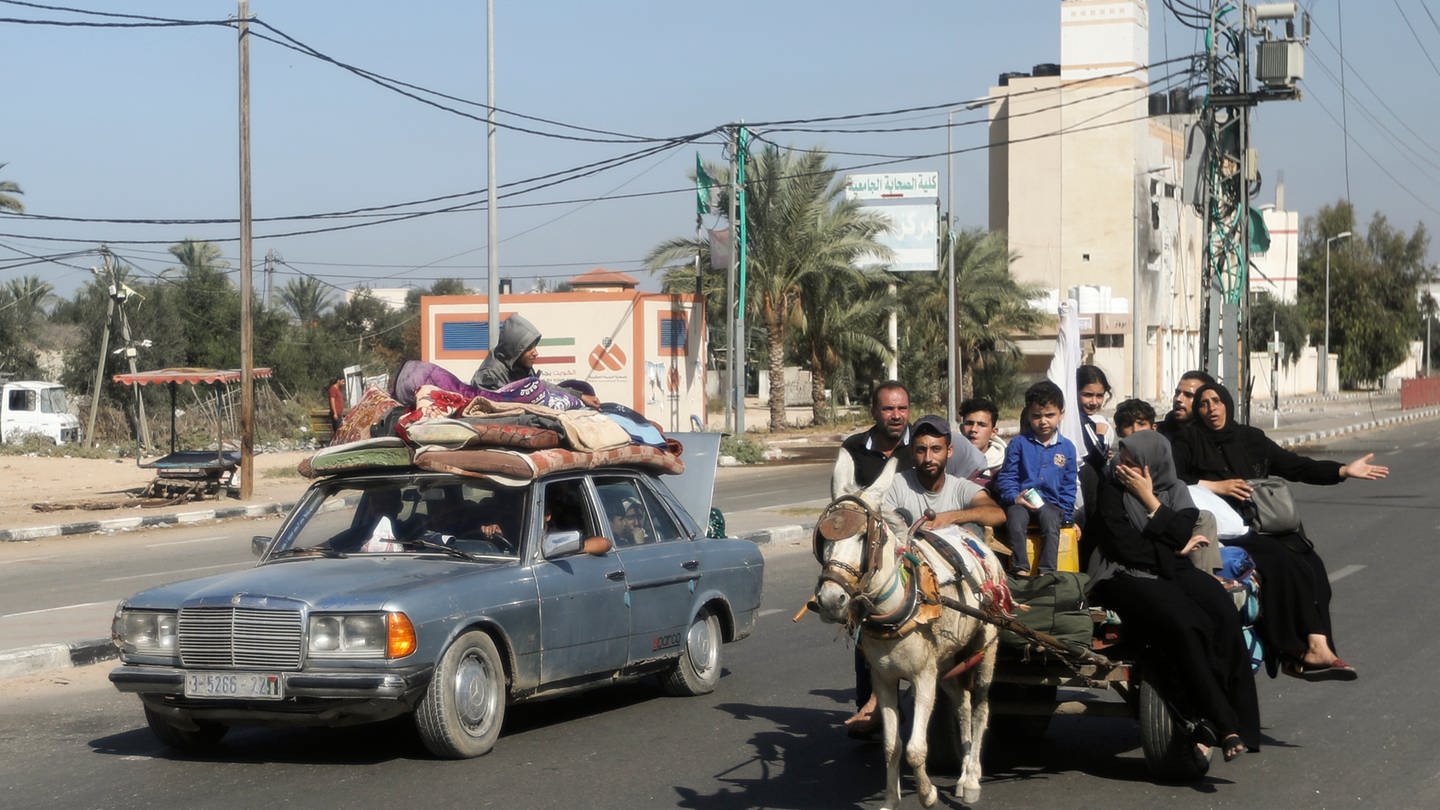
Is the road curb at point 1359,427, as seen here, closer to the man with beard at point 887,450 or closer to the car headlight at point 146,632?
the man with beard at point 887,450

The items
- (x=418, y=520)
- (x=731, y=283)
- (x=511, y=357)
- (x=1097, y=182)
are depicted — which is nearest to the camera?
(x=418, y=520)

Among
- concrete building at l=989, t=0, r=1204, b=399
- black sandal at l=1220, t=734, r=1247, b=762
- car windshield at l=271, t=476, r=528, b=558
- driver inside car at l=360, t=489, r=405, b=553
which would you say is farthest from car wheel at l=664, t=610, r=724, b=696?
concrete building at l=989, t=0, r=1204, b=399

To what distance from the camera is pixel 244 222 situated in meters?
25.7

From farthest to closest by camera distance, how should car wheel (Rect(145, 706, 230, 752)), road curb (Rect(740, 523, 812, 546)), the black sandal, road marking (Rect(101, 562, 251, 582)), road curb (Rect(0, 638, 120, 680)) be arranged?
road curb (Rect(740, 523, 812, 546))
road marking (Rect(101, 562, 251, 582))
road curb (Rect(0, 638, 120, 680))
car wheel (Rect(145, 706, 230, 752))
the black sandal

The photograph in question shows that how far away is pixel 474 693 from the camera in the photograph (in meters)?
7.28

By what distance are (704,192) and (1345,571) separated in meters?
33.4

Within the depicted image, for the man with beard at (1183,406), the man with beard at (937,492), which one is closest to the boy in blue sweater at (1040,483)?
the man with beard at (937,492)

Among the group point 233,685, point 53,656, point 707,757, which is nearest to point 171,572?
point 53,656

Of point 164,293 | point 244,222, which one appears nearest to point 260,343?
point 164,293

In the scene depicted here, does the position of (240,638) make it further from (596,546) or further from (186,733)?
(596,546)

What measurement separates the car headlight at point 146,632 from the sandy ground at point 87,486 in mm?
16508

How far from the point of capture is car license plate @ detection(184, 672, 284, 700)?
22.2 feet

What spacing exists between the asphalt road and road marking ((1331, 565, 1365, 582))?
178 inches

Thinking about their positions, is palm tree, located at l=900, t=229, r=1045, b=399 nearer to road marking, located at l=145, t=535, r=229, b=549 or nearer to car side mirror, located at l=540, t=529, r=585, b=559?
road marking, located at l=145, t=535, r=229, b=549
